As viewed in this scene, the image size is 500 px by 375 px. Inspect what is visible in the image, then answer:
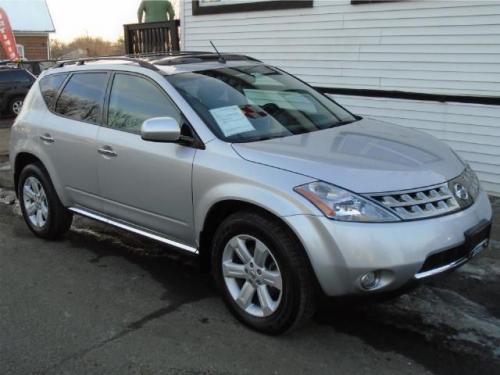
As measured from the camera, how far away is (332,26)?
7738 mm

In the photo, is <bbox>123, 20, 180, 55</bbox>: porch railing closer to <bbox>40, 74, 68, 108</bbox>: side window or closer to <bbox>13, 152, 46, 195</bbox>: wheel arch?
<bbox>40, 74, 68, 108</bbox>: side window

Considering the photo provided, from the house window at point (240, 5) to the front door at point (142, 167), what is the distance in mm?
4368

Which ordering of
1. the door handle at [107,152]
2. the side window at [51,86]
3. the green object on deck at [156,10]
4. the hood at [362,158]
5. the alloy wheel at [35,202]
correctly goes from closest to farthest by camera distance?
the hood at [362,158] → the door handle at [107,152] → the side window at [51,86] → the alloy wheel at [35,202] → the green object on deck at [156,10]

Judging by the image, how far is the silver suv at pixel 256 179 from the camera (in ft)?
10.1

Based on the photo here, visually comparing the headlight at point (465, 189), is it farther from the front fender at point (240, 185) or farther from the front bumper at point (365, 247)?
the front fender at point (240, 185)

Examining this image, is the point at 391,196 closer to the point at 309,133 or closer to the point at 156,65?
the point at 309,133

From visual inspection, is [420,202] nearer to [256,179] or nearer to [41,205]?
[256,179]

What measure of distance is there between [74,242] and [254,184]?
8.89 feet

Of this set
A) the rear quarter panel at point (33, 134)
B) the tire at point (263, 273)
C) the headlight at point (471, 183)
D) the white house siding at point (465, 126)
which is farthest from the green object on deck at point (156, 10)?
the headlight at point (471, 183)

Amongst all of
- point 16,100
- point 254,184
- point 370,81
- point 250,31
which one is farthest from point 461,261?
point 16,100

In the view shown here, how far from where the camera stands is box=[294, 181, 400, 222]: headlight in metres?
3.05

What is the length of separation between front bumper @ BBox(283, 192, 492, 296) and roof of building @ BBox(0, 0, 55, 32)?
3338 cm

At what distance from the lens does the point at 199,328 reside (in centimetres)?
363

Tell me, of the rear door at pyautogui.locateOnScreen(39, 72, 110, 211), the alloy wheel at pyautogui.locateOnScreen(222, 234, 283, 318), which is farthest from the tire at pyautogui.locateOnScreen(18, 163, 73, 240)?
the alloy wheel at pyautogui.locateOnScreen(222, 234, 283, 318)
